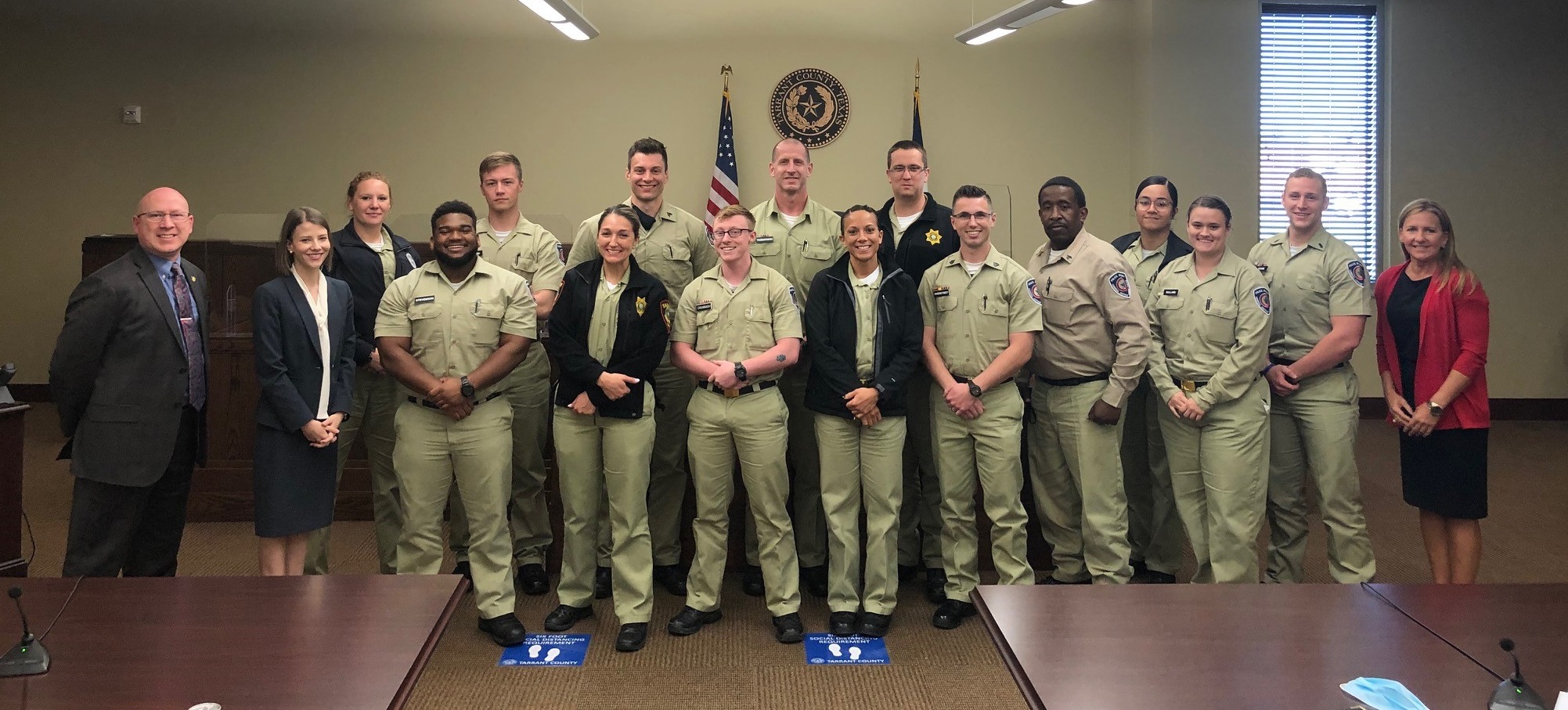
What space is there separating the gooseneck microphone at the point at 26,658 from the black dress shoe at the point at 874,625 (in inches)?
99.4

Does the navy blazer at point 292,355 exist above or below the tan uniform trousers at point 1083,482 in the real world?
above

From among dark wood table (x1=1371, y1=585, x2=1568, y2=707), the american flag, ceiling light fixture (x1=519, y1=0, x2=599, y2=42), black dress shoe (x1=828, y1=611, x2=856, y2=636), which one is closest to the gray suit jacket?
ceiling light fixture (x1=519, y1=0, x2=599, y2=42)

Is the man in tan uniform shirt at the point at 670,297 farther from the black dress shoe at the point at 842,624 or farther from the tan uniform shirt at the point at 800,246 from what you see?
the black dress shoe at the point at 842,624

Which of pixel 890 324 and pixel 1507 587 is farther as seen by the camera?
pixel 890 324

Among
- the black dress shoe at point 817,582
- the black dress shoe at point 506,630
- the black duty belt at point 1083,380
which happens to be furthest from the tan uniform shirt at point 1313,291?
the black dress shoe at point 506,630

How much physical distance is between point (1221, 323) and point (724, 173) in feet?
14.9

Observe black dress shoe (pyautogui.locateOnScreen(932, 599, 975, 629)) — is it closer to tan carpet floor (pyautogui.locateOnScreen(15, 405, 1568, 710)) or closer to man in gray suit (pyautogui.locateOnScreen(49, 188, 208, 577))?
tan carpet floor (pyautogui.locateOnScreen(15, 405, 1568, 710))

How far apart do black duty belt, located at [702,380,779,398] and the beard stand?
924mm

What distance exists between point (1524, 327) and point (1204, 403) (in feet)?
20.1

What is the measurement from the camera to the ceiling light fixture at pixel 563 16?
187 inches

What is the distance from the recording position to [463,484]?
3.68 metres

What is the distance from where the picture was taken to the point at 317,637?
1997 mm

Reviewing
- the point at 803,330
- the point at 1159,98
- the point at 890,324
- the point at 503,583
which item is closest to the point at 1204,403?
the point at 890,324

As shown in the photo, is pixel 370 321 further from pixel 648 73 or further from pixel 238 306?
pixel 648 73
